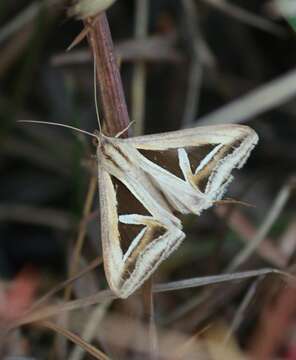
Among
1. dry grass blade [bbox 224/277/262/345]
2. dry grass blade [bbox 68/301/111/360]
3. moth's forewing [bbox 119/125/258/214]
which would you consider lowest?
dry grass blade [bbox 224/277/262/345]

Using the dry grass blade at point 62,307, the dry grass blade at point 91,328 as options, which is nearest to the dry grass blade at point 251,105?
the dry grass blade at point 91,328

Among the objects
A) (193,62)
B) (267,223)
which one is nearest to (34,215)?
(193,62)

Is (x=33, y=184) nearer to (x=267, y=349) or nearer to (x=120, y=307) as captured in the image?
(x=120, y=307)

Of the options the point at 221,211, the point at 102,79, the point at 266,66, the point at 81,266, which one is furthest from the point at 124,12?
the point at 102,79

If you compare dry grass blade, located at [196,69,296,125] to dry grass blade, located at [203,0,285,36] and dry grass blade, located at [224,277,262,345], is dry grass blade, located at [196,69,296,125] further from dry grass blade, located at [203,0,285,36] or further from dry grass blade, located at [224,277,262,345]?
dry grass blade, located at [224,277,262,345]

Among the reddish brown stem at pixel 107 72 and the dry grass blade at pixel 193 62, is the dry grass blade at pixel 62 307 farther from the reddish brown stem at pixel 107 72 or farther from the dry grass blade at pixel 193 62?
the dry grass blade at pixel 193 62

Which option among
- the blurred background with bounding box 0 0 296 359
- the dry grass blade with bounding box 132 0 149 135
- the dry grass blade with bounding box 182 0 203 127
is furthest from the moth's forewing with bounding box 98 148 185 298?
the dry grass blade with bounding box 182 0 203 127
